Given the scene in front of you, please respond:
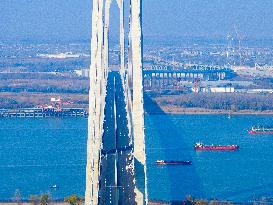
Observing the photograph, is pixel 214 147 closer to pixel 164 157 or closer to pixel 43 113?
pixel 164 157

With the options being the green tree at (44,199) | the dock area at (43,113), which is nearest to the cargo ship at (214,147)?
the green tree at (44,199)

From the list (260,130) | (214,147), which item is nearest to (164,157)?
(214,147)

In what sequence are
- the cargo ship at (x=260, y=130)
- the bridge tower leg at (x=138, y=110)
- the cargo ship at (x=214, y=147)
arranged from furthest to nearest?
the cargo ship at (x=260, y=130) < the cargo ship at (x=214, y=147) < the bridge tower leg at (x=138, y=110)

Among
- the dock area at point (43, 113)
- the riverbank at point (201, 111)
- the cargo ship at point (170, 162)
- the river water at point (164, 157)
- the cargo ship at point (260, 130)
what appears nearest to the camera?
the river water at point (164, 157)

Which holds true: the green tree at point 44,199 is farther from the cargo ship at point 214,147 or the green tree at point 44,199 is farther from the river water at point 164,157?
the cargo ship at point 214,147

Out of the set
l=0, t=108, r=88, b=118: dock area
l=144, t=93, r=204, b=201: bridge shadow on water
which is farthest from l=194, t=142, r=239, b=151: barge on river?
l=0, t=108, r=88, b=118: dock area

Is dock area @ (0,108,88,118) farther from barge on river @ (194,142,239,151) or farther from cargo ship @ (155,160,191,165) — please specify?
cargo ship @ (155,160,191,165)

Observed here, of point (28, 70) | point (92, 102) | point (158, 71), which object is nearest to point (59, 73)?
point (28, 70)

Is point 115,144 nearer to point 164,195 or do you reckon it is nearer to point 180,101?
point 164,195

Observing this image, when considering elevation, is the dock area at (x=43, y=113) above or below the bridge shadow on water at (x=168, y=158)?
below
